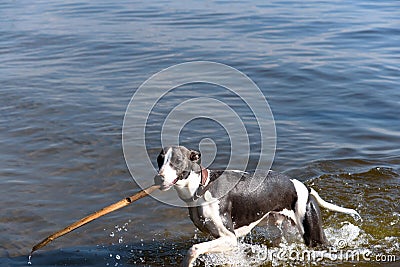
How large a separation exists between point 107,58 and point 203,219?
337 inches

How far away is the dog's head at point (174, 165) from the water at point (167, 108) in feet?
3.79

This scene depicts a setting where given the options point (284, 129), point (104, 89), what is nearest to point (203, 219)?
point (284, 129)

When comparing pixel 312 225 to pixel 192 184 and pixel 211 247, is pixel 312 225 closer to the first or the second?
pixel 211 247

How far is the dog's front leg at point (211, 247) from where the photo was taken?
5793 millimetres

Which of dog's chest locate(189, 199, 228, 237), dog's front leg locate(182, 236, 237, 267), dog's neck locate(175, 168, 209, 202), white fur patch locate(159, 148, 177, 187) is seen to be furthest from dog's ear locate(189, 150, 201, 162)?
dog's front leg locate(182, 236, 237, 267)

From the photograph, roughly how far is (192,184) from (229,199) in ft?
1.62

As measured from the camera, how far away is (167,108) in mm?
11000

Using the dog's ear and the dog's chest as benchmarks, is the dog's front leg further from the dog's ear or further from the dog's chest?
the dog's ear

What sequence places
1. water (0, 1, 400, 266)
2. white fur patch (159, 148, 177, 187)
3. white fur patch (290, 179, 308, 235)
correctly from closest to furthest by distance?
1. white fur patch (159, 148, 177, 187)
2. white fur patch (290, 179, 308, 235)
3. water (0, 1, 400, 266)

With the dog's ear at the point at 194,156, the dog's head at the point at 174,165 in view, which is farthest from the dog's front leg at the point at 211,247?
the dog's ear at the point at 194,156

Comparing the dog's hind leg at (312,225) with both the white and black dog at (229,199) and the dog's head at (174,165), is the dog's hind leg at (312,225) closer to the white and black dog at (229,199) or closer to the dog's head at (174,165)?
the white and black dog at (229,199)

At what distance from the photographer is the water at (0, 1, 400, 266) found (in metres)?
7.17

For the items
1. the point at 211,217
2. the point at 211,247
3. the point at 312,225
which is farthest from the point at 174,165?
the point at 312,225

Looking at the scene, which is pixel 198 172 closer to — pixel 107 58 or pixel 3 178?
pixel 3 178
